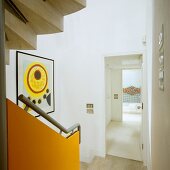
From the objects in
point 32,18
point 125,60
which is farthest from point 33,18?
point 125,60

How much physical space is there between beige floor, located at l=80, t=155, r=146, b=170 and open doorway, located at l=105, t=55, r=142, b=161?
19 centimetres

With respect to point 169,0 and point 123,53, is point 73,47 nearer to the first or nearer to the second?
point 123,53

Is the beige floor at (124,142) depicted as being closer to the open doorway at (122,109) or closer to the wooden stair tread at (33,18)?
the open doorway at (122,109)

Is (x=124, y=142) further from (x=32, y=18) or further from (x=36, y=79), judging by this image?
(x=32, y=18)

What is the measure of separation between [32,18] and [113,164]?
9.22 ft

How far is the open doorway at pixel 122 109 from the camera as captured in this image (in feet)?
11.6

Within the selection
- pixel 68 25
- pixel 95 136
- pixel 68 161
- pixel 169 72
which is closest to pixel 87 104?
pixel 95 136

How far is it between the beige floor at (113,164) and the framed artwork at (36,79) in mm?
1400

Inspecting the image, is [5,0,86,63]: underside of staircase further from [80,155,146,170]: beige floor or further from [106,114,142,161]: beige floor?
[106,114,142,161]: beige floor

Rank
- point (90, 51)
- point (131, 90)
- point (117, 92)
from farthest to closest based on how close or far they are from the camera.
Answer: point (131, 90), point (117, 92), point (90, 51)

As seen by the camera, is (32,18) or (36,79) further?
(36,79)

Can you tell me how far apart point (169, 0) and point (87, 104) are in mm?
2674

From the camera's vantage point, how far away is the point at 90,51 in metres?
3.25

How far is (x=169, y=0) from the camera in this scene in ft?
2.66
